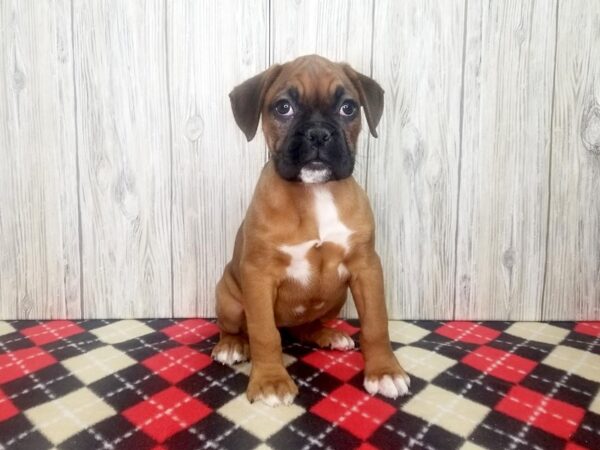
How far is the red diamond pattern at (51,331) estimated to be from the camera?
2.39m

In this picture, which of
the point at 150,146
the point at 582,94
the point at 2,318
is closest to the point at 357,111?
the point at 150,146

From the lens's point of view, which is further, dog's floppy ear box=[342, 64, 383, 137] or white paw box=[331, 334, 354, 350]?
white paw box=[331, 334, 354, 350]

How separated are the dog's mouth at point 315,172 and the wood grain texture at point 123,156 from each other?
3.34ft

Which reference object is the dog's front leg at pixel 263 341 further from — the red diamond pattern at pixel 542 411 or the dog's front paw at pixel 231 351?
the red diamond pattern at pixel 542 411

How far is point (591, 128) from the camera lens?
2.49 m

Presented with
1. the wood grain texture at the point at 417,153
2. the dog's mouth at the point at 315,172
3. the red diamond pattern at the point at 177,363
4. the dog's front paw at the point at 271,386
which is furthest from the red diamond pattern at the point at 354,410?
the wood grain texture at the point at 417,153

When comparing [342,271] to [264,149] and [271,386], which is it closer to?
[271,386]

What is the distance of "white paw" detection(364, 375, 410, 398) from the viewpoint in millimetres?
1813

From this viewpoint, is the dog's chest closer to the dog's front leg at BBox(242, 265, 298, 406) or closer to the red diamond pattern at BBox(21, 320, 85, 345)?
the dog's front leg at BBox(242, 265, 298, 406)

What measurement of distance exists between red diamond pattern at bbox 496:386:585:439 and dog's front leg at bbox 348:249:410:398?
1.22 feet

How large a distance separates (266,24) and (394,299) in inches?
62.5

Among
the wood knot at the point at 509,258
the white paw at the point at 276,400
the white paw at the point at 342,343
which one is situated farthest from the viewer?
the wood knot at the point at 509,258

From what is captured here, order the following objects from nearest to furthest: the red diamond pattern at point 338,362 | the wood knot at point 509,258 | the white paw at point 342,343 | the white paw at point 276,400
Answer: the white paw at point 276,400 → the red diamond pattern at point 338,362 → the white paw at point 342,343 → the wood knot at point 509,258

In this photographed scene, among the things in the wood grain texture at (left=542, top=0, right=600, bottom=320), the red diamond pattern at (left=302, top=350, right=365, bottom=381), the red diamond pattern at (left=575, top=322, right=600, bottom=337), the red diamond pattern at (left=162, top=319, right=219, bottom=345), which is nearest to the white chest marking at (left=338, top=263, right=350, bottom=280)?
the red diamond pattern at (left=302, top=350, right=365, bottom=381)
